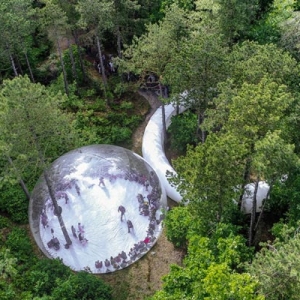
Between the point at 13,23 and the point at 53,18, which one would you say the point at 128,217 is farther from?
the point at 13,23

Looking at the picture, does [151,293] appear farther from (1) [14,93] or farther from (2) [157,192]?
(1) [14,93]

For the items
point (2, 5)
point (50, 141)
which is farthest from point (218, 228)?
point (2, 5)

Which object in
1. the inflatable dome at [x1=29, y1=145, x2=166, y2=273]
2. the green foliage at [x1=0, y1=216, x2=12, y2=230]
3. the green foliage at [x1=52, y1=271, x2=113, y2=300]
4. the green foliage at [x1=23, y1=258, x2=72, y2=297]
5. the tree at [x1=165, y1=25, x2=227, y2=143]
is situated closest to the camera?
the green foliage at [x1=52, y1=271, x2=113, y2=300]

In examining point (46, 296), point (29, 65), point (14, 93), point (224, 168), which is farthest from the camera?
point (29, 65)

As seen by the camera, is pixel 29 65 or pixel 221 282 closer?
pixel 221 282

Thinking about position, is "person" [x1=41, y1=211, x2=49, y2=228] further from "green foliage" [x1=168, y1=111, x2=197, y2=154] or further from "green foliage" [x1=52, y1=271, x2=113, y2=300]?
"green foliage" [x1=168, y1=111, x2=197, y2=154]

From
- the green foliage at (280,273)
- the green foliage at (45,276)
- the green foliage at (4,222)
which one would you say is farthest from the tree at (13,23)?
the green foliage at (280,273)

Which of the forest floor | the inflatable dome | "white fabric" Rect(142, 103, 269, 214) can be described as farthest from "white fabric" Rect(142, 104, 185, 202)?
the forest floor
